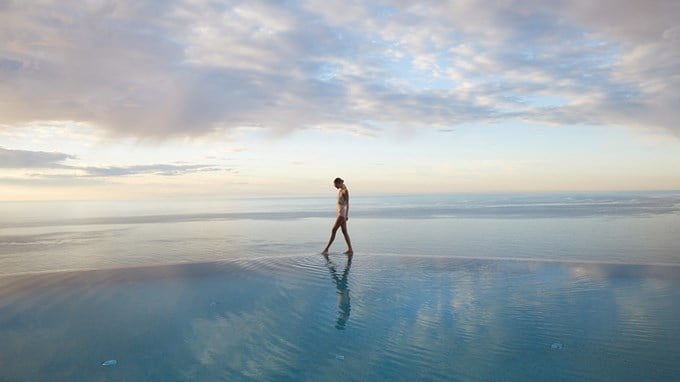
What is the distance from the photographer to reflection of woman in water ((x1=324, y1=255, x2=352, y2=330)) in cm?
678

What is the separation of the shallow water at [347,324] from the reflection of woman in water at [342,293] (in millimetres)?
48

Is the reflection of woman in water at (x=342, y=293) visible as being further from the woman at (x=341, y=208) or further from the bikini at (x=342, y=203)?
the bikini at (x=342, y=203)

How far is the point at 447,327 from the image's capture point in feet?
21.0

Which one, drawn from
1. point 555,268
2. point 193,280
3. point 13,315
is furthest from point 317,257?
Answer: point 13,315

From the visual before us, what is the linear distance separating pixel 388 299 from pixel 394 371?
3.10m

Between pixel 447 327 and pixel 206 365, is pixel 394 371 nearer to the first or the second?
pixel 447 327

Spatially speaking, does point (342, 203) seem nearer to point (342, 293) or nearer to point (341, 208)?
point (341, 208)

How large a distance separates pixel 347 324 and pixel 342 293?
192 centimetres

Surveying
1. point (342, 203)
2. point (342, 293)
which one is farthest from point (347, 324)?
point (342, 203)

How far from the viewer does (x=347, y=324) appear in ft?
21.7

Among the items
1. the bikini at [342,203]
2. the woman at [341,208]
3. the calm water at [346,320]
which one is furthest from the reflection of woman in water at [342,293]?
the bikini at [342,203]

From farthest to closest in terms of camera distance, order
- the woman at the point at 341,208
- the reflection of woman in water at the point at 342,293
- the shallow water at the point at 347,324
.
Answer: the woman at the point at 341,208, the reflection of woman in water at the point at 342,293, the shallow water at the point at 347,324

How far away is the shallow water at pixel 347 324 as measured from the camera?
16.6 feet

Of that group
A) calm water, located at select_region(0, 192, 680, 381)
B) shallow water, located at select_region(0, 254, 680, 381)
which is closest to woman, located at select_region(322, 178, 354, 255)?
calm water, located at select_region(0, 192, 680, 381)
